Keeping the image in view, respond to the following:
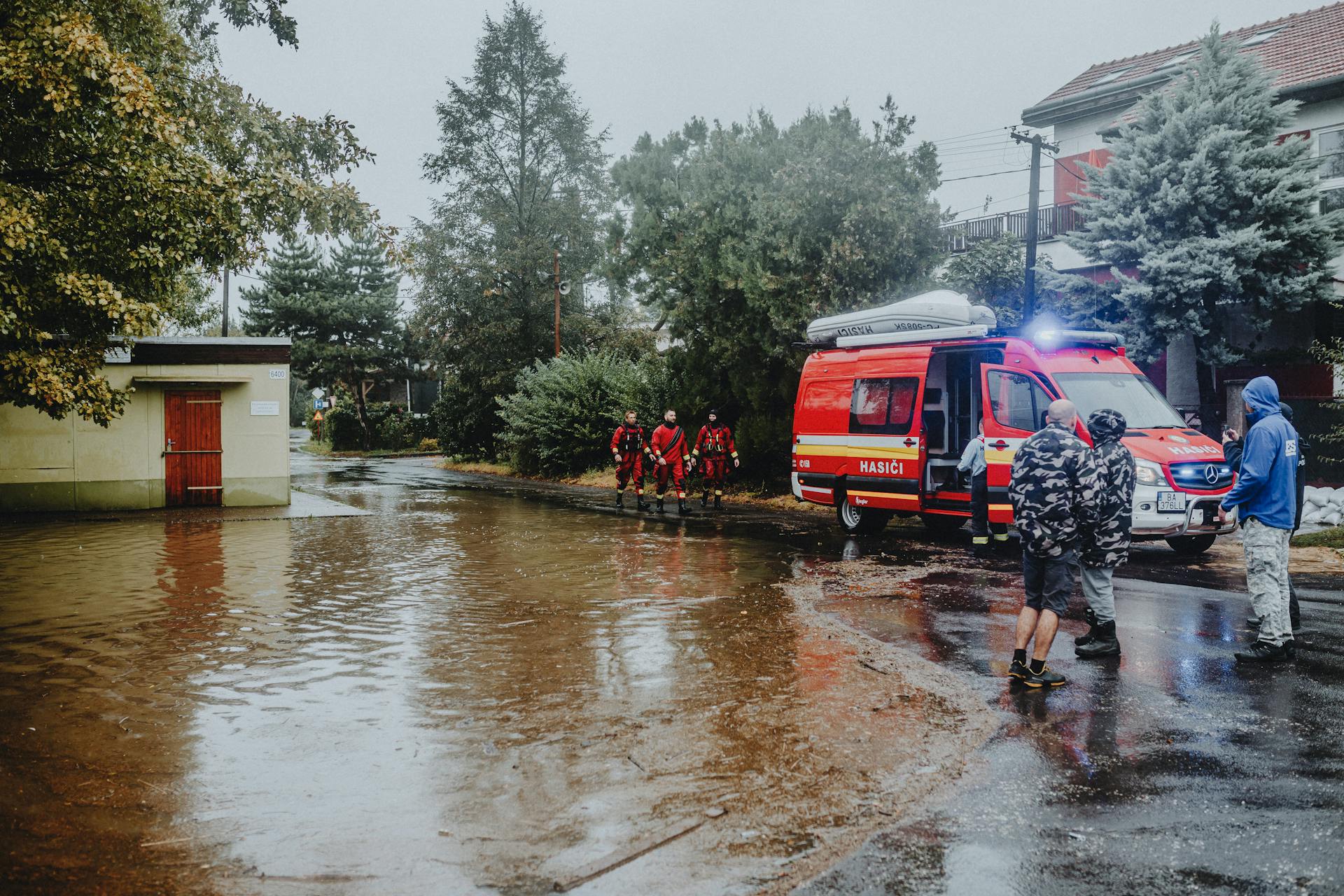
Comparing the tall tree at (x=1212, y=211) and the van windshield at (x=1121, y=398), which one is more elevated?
the tall tree at (x=1212, y=211)

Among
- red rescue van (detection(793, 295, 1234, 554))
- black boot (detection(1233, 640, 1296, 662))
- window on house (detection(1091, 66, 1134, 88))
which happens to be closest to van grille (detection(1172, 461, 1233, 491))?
red rescue van (detection(793, 295, 1234, 554))

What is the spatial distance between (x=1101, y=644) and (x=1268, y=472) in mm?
1578

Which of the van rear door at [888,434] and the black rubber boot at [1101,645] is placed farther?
the van rear door at [888,434]

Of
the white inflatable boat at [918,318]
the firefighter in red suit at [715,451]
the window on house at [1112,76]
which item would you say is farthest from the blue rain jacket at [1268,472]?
the window on house at [1112,76]

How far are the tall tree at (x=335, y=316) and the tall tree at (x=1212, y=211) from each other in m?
40.4

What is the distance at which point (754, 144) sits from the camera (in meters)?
21.5

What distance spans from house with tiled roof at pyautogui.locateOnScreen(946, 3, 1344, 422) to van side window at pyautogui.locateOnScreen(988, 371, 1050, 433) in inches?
297

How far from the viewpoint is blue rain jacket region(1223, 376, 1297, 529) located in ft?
22.9

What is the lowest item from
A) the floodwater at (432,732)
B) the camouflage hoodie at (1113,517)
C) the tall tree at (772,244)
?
the floodwater at (432,732)

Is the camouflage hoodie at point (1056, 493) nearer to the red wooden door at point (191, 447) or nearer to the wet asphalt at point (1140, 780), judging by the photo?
the wet asphalt at point (1140, 780)

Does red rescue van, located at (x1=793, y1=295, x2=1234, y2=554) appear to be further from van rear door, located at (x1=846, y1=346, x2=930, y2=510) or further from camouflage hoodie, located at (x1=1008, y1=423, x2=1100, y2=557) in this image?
camouflage hoodie, located at (x1=1008, y1=423, x2=1100, y2=557)

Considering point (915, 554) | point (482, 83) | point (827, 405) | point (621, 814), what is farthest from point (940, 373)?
point (482, 83)

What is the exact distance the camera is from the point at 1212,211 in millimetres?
18844

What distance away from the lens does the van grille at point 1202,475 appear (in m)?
11.4
